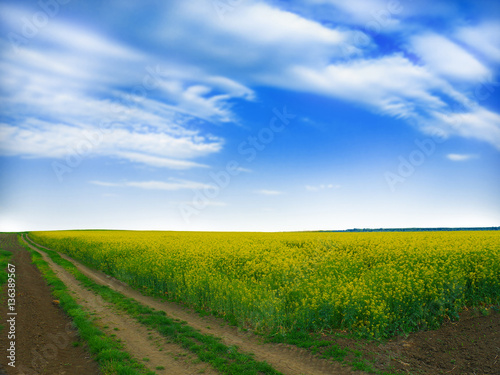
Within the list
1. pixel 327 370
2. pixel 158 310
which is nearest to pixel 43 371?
pixel 158 310

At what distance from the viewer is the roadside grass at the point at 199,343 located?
7717 mm

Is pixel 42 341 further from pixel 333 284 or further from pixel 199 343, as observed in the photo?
pixel 333 284

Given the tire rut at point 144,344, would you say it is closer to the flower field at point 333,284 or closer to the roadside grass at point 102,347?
the roadside grass at point 102,347

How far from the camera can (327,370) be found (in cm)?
775

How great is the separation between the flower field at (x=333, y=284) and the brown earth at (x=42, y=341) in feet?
15.7

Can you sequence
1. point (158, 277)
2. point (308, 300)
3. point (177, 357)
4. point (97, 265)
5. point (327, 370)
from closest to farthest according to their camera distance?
point (327, 370) < point (177, 357) < point (308, 300) < point (158, 277) < point (97, 265)

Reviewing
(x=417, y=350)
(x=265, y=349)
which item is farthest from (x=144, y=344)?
(x=417, y=350)

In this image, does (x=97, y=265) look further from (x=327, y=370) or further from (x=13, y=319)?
(x=327, y=370)

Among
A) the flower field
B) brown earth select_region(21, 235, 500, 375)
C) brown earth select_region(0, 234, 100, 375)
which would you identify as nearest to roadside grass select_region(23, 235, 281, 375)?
brown earth select_region(21, 235, 500, 375)

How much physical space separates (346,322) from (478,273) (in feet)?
21.4

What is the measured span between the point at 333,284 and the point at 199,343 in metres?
5.52

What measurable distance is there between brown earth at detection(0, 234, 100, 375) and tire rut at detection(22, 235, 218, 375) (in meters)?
1.06

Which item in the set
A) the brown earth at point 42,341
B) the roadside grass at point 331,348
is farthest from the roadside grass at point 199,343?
the brown earth at point 42,341

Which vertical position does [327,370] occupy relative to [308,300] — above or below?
below
